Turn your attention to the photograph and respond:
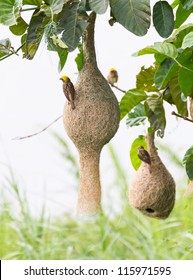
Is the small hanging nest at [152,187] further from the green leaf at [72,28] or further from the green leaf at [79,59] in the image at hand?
the green leaf at [72,28]

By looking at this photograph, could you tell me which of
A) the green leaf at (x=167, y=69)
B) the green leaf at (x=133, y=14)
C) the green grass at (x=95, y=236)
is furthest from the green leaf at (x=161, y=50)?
the green grass at (x=95, y=236)

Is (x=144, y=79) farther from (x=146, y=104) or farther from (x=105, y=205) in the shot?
(x=105, y=205)

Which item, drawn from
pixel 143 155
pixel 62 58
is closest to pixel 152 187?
pixel 143 155

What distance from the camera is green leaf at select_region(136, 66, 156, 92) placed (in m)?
2.06

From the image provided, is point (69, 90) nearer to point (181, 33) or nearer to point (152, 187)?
point (181, 33)

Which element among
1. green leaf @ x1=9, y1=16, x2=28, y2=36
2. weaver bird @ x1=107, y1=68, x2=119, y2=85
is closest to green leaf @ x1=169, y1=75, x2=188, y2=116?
weaver bird @ x1=107, y1=68, x2=119, y2=85

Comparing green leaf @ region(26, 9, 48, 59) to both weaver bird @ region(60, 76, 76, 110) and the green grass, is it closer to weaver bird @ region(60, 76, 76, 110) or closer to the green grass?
weaver bird @ region(60, 76, 76, 110)

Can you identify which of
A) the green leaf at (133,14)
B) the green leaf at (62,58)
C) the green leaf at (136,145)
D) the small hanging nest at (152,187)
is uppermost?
the green leaf at (133,14)

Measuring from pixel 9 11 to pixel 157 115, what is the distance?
1.64ft

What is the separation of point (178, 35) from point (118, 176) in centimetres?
190

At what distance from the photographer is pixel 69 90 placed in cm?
170

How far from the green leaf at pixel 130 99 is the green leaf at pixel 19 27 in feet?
1.27

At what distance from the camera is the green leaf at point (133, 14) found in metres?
1.52

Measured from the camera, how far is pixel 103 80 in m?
1.79
